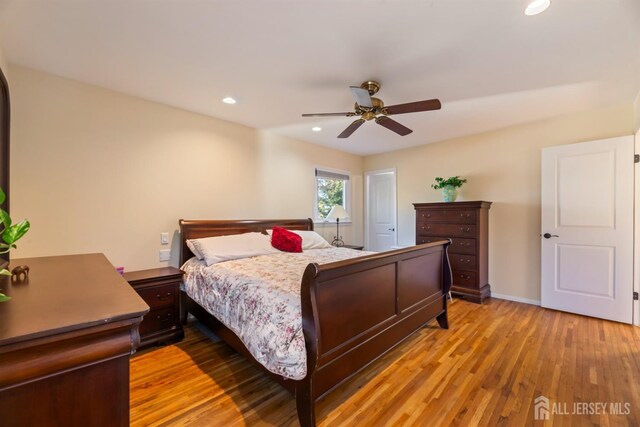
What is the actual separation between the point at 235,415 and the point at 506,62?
3.20 m

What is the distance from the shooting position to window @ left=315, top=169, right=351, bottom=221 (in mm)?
4797

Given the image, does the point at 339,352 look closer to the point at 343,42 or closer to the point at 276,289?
the point at 276,289

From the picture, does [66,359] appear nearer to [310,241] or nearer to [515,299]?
[310,241]

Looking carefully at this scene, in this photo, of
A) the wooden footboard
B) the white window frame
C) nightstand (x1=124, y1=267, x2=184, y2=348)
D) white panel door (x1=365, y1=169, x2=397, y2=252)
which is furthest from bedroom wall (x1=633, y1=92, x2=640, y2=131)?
nightstand (x1=124, y1=267, x2=184, y2=348)

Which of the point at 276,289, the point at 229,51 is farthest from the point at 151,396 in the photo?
the point at 229,51

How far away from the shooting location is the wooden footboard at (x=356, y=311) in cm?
154

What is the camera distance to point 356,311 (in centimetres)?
188

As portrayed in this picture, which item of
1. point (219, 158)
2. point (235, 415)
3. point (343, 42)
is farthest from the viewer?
point (219, 158)

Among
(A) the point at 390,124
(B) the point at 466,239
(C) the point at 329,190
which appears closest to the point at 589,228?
(B) the point at 466,239

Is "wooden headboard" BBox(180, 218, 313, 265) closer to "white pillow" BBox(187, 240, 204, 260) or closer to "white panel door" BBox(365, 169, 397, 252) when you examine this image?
"white pillow" BBox(187, 240, 204, 260)

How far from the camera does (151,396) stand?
6.09 ft

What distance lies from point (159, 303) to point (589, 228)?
4.67 meters

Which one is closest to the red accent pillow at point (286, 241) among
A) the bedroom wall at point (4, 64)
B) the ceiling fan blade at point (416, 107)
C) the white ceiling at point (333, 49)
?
the white ceiling at point (333, 49)

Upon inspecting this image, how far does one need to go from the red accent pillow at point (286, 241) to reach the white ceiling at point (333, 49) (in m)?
1.51
